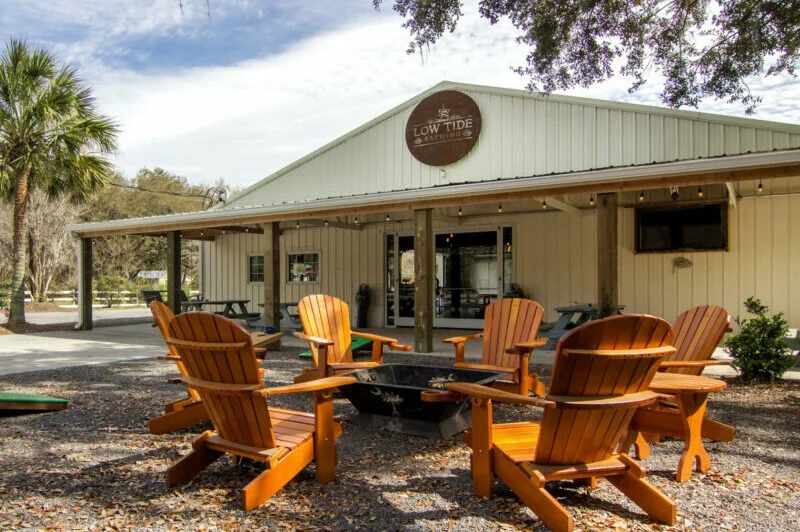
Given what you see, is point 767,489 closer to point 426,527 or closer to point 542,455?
point 542,455

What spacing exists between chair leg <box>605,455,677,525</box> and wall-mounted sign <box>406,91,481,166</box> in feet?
31.4

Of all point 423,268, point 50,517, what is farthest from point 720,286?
point 50,517

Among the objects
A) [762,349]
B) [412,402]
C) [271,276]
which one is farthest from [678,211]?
[412,402]

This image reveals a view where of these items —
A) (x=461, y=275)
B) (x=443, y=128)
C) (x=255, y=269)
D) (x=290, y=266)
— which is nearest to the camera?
(x=461, y=275)

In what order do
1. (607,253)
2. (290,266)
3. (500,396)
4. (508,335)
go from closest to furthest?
(500,396), (508,335), (607,253), (290,266)

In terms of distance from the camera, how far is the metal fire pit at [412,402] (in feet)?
12.4

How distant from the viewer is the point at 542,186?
6879mm

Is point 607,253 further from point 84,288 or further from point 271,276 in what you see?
point 84,288

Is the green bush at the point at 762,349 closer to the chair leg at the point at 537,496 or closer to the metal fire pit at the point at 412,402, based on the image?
the metal fire pit at the point at 412,402

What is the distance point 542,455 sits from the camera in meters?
2.54

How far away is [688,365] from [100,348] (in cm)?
856

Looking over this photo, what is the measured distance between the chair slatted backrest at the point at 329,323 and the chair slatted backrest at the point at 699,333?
265 centimetres

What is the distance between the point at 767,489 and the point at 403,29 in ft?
18.7

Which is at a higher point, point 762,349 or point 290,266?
point 290,266
